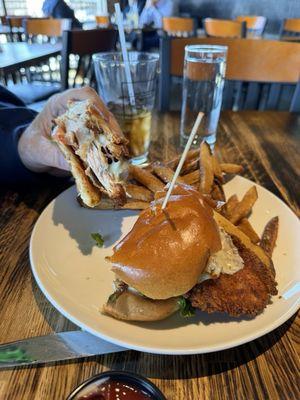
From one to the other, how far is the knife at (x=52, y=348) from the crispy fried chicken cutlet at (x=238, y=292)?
8.5 inches

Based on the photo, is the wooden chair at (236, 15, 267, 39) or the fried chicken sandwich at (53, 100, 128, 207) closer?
the fried chicken sandwich at (53, 100, 128, 207)

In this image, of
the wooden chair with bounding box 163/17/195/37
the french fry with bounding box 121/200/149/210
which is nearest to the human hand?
the french fry with bounding box 121/200/149/210

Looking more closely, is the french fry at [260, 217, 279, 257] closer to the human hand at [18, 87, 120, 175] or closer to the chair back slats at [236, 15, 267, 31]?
the human hand at [18, 87, 120, 175]

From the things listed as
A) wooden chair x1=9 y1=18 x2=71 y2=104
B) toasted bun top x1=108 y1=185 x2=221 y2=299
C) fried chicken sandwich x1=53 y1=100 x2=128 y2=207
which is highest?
fried chicken sandwich x1=53 y1=100 x2=128 y2=207

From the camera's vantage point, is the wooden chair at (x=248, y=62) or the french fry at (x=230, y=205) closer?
the french fry at (x=230, y=205)

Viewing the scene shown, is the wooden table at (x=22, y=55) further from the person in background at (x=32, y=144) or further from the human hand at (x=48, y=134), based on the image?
the human hand at (x=48, y=134)

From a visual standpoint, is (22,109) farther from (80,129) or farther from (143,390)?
(143,390)

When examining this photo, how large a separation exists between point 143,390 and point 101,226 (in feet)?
1.98

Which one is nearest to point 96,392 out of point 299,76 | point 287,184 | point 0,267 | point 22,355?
point 22,355

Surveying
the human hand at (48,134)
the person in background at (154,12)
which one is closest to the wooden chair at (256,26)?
the person in background at (154,12)

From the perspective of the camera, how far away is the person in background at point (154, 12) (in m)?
7.32

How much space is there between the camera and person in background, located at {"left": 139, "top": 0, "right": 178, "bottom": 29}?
24.0 ft

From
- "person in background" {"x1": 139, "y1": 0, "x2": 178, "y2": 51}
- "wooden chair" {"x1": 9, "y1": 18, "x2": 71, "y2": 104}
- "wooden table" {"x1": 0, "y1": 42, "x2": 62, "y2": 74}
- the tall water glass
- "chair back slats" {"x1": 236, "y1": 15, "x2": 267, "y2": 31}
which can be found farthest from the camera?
"person in background" {"x1": 139, "y1": 0, "x2": 178, "y2": 51}

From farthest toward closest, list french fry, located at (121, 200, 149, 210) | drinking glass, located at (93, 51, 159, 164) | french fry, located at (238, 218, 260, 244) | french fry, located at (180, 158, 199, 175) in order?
drinking glass, located at (93, 51, 159, 164) < french fry, located at (180, 158, 199, 175) < french fry, located at (121, 200, 149, 210) < french fry, located at (238, 218, 260, 244)
